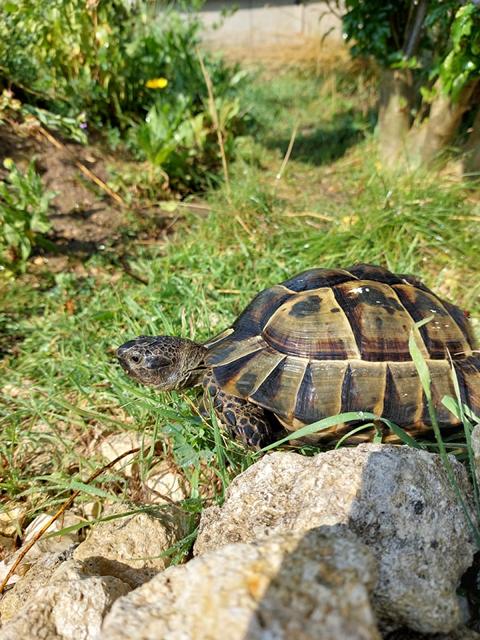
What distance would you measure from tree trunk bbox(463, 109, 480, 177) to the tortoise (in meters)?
2.53

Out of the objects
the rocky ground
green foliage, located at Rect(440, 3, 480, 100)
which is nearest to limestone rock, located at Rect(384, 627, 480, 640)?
the rocky ground

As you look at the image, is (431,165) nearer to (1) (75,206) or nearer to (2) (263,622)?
(1) (75,206)

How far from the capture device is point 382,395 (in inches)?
79.7

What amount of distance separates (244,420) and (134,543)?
65 cm

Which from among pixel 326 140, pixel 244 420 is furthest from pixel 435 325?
pixel 326 140

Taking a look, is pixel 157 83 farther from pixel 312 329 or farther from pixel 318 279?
pixel 312 329

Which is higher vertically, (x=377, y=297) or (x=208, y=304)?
(x=377, y=297)

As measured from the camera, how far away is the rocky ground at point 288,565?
89 centimetres

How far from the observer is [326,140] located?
20.1 ft

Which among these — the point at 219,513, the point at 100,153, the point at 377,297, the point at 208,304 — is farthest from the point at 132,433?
the point at 100,153

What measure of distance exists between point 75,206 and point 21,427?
239 cm

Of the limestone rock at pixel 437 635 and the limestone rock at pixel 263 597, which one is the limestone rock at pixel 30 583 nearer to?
the limestone rock at pixel 263 597

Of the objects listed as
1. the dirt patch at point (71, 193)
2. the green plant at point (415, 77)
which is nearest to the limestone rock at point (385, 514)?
the dirt patch at point (71, 193)

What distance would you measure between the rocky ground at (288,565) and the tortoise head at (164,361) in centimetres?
65
